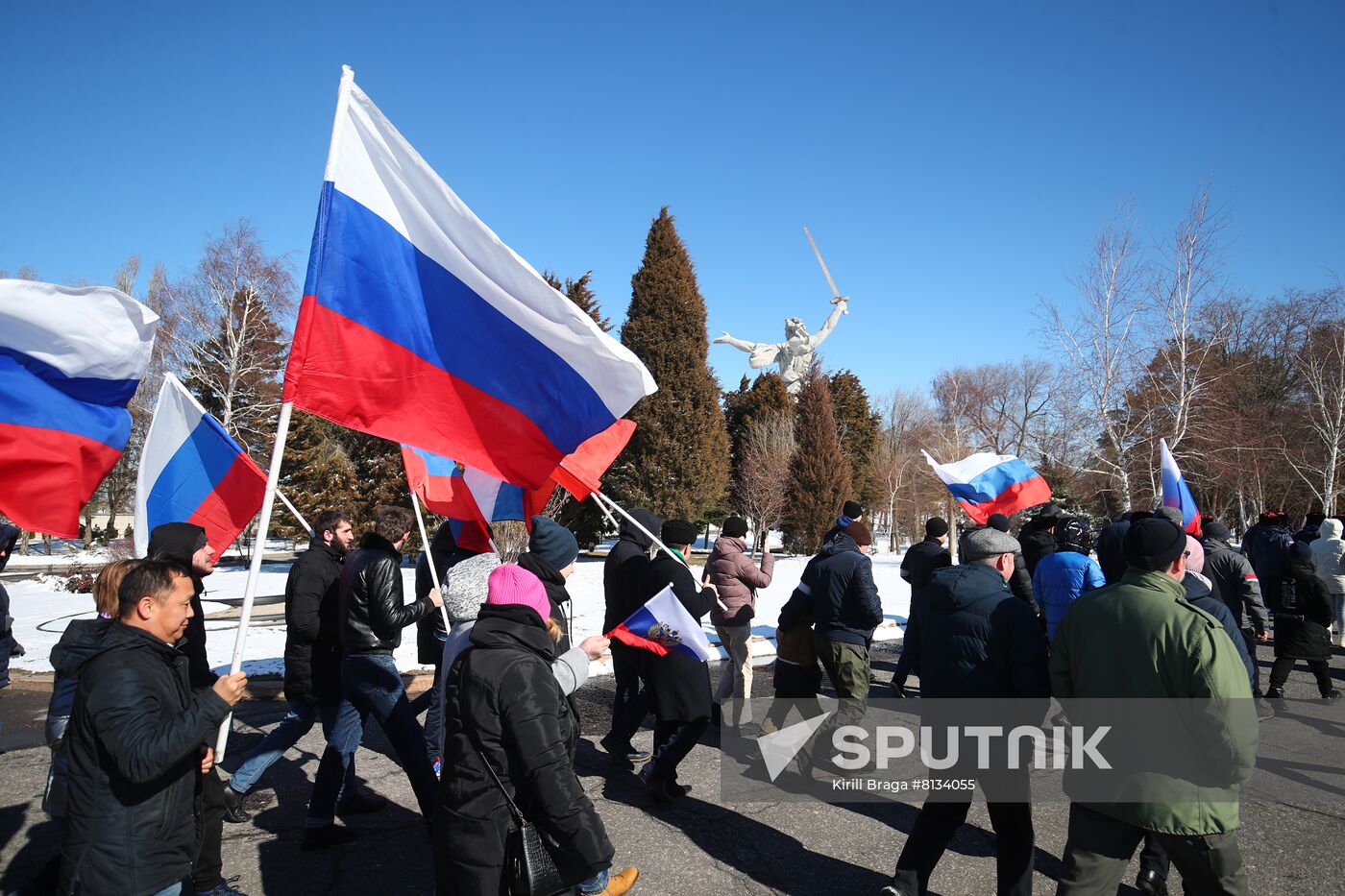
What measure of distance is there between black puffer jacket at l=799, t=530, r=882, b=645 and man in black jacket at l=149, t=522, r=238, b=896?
3.82 m

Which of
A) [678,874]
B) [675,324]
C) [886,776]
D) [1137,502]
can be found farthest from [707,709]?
[1137,502]

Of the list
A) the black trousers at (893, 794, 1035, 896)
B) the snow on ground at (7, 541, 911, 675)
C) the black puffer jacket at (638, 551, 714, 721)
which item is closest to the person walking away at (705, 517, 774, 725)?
the black puffer jacket at (638, 551, 714, 721)

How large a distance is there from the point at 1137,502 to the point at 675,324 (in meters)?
15.1

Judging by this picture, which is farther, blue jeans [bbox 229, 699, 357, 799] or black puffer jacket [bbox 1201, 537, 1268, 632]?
black puffer jacket [bbox 1201, 537, 1268, 632]

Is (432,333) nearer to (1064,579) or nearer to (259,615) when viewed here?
(1064,579)

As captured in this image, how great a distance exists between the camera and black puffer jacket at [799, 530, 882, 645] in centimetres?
554

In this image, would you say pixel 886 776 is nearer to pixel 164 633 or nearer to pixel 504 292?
pixel 504 292

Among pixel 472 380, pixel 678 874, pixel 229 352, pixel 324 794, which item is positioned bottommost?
pixel 678 874

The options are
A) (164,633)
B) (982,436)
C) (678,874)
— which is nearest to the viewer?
(164,633)

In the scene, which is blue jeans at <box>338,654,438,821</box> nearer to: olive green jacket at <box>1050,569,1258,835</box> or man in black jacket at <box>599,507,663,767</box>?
man in black jacket at <box>599,507,663,767</box>

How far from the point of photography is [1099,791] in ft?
9.73

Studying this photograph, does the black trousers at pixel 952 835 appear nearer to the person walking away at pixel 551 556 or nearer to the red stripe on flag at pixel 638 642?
the red stripe on flag at pixel 638 642

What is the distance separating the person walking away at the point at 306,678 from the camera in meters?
4.68

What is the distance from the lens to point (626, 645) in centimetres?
572
